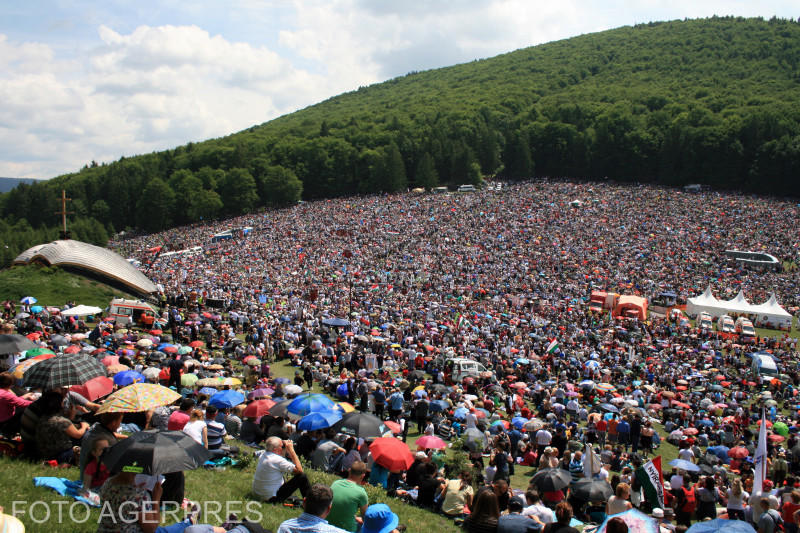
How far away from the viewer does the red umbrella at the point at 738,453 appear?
13688mm

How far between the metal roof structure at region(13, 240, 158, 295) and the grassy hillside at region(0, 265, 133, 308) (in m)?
0.44

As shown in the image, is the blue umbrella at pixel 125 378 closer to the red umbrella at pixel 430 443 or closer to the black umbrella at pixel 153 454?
the red umbrella at pixel 430 443

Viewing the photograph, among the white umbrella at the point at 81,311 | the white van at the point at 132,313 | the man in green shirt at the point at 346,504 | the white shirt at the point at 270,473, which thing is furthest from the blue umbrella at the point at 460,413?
the white umbrella at the point at 81,311

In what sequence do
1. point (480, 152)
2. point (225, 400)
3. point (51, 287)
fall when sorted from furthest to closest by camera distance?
point (480, 152) → point (51, 287) → point (225, 400)

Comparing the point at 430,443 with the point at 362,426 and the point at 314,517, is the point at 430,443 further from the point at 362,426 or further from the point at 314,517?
the point at 314,517

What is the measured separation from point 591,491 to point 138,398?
21.7ft

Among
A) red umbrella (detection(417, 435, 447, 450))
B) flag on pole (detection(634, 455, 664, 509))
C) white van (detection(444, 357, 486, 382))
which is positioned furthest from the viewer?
white van (detection(444, 357, 486, 382))

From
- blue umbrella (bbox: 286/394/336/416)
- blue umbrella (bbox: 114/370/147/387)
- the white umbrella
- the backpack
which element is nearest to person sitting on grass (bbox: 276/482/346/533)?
blue umbrella (bbox: 286/394/336/416)

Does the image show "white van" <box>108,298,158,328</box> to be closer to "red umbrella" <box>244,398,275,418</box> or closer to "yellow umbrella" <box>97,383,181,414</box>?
"red umbrella" <box>244,398,275,418</box>

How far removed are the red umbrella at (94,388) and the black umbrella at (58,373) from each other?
240 mm

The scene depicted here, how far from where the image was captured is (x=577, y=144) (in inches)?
3489

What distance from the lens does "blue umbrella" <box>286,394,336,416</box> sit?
34.0ft

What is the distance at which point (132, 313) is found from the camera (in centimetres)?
2320

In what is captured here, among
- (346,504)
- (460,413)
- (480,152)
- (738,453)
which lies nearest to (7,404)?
(346,504)
